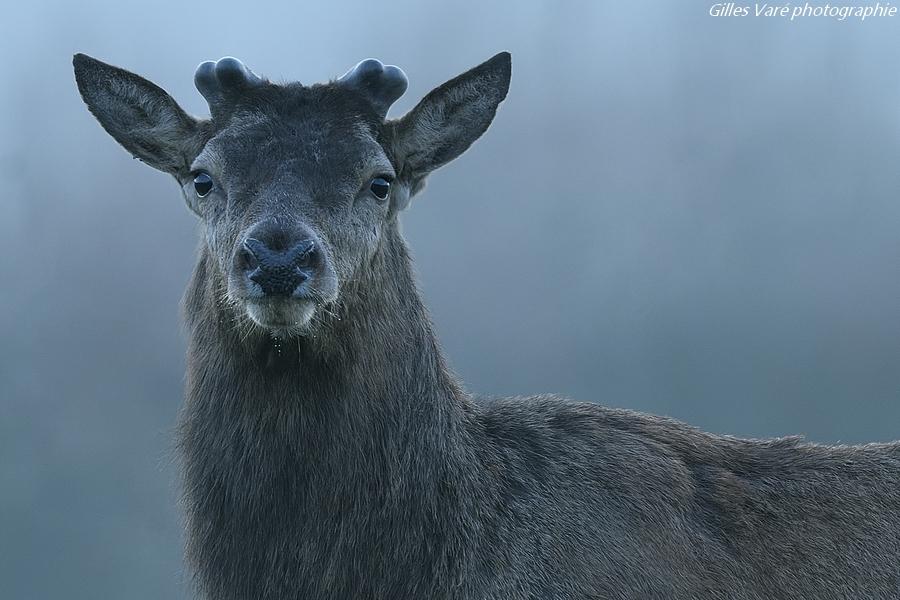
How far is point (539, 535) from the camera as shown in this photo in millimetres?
8812

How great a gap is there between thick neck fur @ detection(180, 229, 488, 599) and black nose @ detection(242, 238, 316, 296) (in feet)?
3.04

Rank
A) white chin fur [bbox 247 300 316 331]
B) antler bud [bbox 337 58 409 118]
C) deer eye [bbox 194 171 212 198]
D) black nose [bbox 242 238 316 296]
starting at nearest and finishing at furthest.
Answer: black nose [bbox 242 238 316 296] < white chin fur [bbox 247 300 316 331] < deer eye [bbox 194 171 212 198] < antler bud [bbox 337 58 409 118]

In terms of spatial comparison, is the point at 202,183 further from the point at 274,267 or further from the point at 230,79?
the point at 274,267

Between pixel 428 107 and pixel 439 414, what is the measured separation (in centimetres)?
326

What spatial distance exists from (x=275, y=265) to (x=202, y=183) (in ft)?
7.01

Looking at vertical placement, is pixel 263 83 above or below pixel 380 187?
above

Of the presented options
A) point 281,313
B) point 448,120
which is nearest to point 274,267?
point 281,313

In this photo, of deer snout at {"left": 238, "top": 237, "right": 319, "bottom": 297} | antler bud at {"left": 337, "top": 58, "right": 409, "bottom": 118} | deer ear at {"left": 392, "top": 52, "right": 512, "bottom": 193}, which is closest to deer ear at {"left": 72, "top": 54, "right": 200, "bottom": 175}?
antler bud at {"left": 337, "top": 58, "right": 409, "bottom": 118}

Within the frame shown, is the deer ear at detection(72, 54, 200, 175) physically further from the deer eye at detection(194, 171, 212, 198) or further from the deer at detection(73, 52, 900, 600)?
the deer eye at detection(194, 171, 212, 198)

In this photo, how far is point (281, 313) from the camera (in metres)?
7.68

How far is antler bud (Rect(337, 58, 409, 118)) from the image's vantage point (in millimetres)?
9711

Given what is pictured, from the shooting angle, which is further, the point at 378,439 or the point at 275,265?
the point at 378,439

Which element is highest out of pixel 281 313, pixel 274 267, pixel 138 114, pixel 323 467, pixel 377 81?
pixel 377 81

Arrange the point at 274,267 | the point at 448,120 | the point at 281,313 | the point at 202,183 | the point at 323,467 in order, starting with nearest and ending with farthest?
the point at 274,267
the point at 281,313
the point at 323,467
the point at 202,183
the point at 448,120
